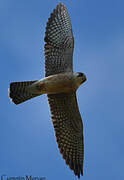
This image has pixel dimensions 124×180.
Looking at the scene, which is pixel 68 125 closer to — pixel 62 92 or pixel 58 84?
pixel 62 92

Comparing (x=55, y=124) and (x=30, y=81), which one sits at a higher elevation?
(x=30, y=81)

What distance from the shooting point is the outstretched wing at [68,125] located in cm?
1399

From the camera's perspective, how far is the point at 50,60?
1437 cm

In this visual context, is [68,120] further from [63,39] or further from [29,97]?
[63,39]

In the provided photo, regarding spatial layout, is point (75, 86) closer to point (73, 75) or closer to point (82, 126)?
point (73, 75)

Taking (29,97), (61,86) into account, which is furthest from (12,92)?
(61,86)

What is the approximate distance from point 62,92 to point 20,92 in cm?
131

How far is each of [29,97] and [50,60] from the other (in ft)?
4.54

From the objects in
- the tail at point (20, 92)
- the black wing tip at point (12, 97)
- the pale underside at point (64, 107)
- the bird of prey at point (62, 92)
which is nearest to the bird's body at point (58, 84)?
the bird of prey at point (62, 92)

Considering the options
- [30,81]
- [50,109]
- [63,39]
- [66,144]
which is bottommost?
[66,144]

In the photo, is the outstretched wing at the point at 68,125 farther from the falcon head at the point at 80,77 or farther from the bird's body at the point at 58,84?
the falcon head at the point at 80,77

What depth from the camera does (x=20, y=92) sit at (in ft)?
45.7

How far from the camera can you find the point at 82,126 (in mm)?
14398

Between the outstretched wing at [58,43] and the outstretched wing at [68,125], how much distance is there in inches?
36.5
